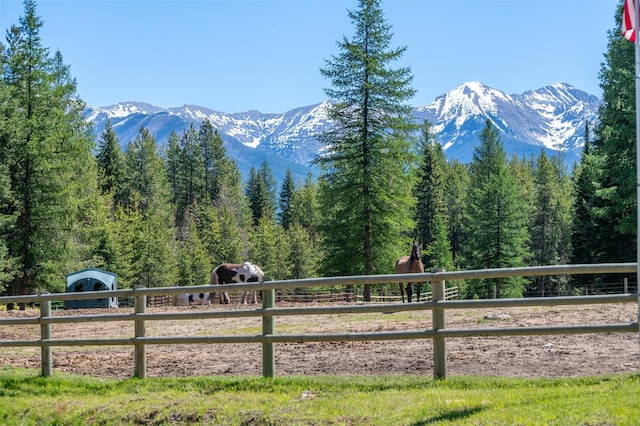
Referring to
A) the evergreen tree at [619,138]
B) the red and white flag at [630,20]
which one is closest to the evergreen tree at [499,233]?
the evergreen tree at [619,138]

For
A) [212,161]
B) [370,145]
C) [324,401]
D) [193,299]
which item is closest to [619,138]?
[370,145]

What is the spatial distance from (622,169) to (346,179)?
13630 millimetres

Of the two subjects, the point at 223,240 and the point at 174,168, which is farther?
the point at 174,168

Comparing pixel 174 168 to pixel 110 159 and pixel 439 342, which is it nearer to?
pixel 110 159

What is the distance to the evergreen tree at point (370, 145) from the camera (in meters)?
32.9

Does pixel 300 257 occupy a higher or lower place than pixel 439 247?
lower

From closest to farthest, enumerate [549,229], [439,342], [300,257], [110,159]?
[439,342]
[549,229]
[110,159]
[300,257]

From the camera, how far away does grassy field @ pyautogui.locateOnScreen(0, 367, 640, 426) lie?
7527 millimetres

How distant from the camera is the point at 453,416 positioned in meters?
7.74

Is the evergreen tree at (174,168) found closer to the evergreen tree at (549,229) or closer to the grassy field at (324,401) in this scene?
the evergreen tree at (549,229)

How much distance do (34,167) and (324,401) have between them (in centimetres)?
2822

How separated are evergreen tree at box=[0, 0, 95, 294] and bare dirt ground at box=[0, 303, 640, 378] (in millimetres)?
17687

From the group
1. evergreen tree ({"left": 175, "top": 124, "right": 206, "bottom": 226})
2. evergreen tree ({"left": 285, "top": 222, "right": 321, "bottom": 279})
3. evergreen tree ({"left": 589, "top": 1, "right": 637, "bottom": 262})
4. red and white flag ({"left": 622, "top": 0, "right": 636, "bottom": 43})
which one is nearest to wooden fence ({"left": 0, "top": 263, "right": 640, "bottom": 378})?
red and white flag ({"left": 622, "top": 0, "right": 636, "bottom": 43})

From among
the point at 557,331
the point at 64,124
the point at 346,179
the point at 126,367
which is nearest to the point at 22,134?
the point at 64,124
